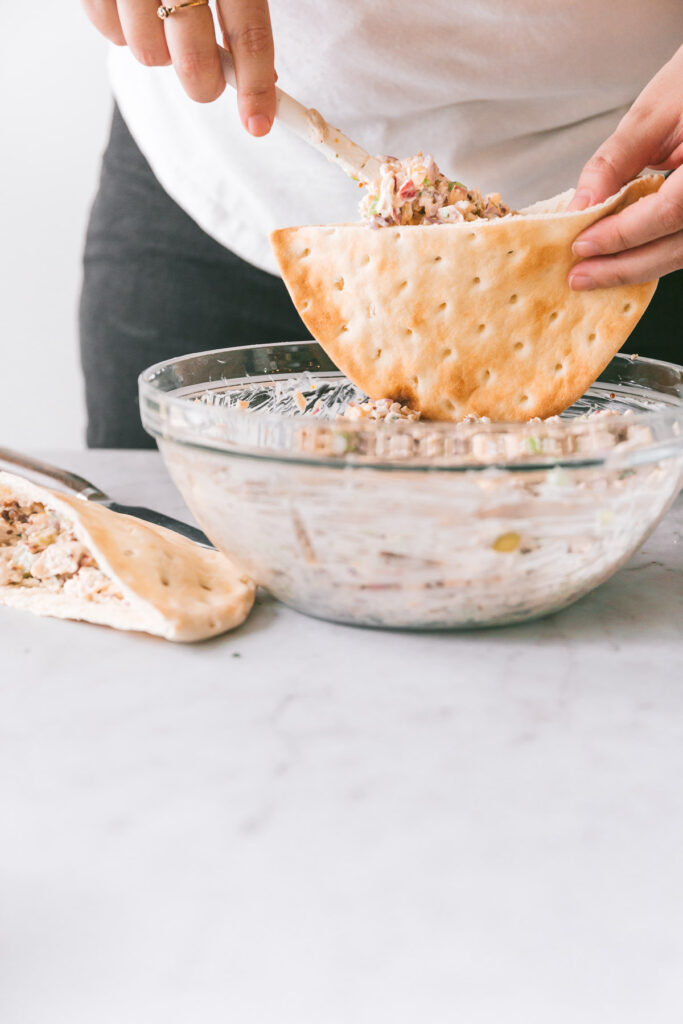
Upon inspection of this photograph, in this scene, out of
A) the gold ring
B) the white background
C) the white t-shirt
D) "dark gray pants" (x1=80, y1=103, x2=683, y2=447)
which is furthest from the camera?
the white background

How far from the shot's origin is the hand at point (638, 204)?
0.80m

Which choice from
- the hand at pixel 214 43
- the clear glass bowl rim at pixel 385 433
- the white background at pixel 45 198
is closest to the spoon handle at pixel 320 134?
the hand at pixel 214 43

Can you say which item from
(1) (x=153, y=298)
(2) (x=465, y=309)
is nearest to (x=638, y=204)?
(2) (x=465, y=309)

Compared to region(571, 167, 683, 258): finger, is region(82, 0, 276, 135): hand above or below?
above

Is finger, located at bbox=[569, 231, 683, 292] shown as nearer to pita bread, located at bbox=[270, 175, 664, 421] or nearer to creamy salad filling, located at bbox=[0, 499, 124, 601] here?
pita bread, located at bbox=[270, 175, 664, 421]

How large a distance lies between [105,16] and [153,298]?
0.56m

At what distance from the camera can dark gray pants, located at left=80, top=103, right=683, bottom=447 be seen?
140 cm

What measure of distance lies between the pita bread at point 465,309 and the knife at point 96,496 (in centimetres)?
20

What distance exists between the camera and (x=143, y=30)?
0.88 meters

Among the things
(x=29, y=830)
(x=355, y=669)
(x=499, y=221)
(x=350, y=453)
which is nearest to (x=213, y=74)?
(x=499, y=221)

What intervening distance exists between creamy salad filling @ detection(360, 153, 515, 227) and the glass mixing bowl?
27cm

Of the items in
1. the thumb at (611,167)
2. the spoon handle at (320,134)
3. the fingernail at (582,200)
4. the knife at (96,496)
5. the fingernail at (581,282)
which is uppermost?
the spoon handle at (320,134)

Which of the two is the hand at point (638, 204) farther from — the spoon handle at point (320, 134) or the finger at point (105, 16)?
the finger at point (105, 16)

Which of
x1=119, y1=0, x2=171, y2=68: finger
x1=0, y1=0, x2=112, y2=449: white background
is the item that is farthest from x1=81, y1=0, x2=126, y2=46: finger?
x1=0, y1=0, x2=112, y2=449: white background
